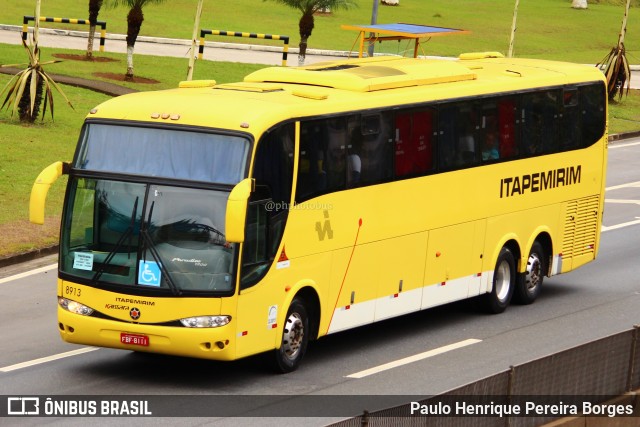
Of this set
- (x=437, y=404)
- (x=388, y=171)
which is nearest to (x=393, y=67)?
(x=388, y=171)

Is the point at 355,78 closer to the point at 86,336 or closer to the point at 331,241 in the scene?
the point at 331,241

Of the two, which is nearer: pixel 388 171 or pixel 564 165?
pixel 388 171

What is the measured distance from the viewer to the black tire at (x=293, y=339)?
16.0 m

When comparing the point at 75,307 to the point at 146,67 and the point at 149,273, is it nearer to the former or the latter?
the point at 149,273

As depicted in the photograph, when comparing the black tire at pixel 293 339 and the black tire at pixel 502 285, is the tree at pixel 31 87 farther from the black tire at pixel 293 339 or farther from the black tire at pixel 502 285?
the black tire at pixel 293 339

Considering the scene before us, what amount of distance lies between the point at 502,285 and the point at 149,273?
7.10m

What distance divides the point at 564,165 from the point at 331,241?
617 centimetres

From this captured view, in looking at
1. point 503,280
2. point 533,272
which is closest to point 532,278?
point 533,272

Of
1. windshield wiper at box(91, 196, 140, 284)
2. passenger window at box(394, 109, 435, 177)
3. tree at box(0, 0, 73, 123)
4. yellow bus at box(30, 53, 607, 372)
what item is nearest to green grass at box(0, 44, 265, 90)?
tree at box(0, 0, 73, 123)

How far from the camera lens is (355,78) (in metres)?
17.8

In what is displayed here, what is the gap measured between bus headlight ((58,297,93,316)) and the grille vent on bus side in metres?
8.93

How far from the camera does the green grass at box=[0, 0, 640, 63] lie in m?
59.0

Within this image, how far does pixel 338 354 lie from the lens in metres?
17.5

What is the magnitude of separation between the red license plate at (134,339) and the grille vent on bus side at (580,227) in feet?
28.7
